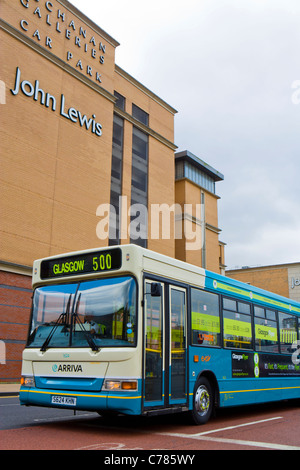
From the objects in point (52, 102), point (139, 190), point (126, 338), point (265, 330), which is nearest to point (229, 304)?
point (265, 330)

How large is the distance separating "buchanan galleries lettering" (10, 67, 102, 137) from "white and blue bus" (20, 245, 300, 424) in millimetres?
20073

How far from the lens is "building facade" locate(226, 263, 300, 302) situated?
60656 mm

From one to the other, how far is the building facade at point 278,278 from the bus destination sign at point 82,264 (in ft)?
179

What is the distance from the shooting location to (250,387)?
10641 millimetres

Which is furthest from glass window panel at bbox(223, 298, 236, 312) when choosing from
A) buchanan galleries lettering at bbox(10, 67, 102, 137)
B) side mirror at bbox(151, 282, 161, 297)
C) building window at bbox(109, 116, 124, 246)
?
building window at bbox(109, 116, 124, 246)

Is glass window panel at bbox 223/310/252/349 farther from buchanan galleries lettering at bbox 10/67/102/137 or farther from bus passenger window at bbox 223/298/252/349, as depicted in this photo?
buchanan galleries lettering at bbox 10/67/102/137

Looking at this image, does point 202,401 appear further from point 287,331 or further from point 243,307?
point 287,331

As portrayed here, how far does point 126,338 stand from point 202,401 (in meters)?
2.67

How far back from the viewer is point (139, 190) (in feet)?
128

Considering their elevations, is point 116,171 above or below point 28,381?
above

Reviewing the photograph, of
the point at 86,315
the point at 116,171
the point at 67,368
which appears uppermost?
the point at 116,171

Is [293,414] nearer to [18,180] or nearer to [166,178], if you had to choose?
[18,180]

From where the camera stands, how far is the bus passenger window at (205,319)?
352 inches

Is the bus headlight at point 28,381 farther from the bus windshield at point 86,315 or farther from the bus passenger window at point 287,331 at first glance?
the bus passenger window at point 287,331
